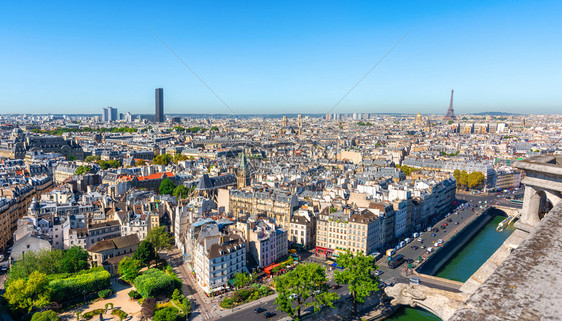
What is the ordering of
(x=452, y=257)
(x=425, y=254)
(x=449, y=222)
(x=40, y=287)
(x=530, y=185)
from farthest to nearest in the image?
(x=449, y=222) → (x=452, y=257) → (x=425, y=254) → (x=40, y=287) → (x=530, y=185)

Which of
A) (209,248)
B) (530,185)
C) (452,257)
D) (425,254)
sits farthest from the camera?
(452,257)

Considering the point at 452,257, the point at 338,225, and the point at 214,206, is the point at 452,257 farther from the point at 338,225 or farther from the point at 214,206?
the point at 214,206

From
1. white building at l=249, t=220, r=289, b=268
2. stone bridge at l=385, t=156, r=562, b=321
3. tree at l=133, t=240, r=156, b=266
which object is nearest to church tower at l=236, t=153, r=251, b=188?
white building at l=249, t=220, r=289, b=268

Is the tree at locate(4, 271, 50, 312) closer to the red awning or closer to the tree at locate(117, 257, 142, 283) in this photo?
the tree at locate(117, 257, 142, 283)

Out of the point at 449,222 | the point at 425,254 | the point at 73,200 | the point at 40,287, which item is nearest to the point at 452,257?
the point at 425,254

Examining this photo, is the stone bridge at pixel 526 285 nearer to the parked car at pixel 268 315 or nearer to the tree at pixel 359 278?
the tree at pixel 359 278
